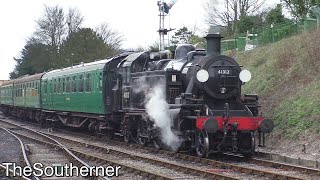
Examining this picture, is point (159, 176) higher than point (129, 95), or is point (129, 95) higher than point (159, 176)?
point (129, 95)

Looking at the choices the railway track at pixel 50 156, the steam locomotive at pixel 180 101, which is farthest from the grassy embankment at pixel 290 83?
the railway track at pixel 50 156

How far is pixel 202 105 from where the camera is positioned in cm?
1310

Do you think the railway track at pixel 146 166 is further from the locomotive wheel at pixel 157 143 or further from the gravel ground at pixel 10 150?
the gravel ground at pixel 10 150

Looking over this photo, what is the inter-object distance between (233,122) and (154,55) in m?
4.77

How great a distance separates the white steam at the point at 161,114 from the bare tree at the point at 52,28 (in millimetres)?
49205

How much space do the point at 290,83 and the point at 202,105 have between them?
21.8 ft

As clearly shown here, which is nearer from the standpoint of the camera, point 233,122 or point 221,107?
point 233,122

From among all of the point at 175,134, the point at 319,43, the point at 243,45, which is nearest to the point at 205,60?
the point at 175,134

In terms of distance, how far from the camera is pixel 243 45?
1164 inches

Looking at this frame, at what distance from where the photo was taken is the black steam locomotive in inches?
502

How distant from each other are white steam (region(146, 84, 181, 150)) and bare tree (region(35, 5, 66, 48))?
1937 inches

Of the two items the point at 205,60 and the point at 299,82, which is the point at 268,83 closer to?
the point at 299,82

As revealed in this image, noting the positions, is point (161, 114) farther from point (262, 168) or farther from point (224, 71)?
point (262, 168)

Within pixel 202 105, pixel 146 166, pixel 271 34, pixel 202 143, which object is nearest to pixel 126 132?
pixel 202 143
